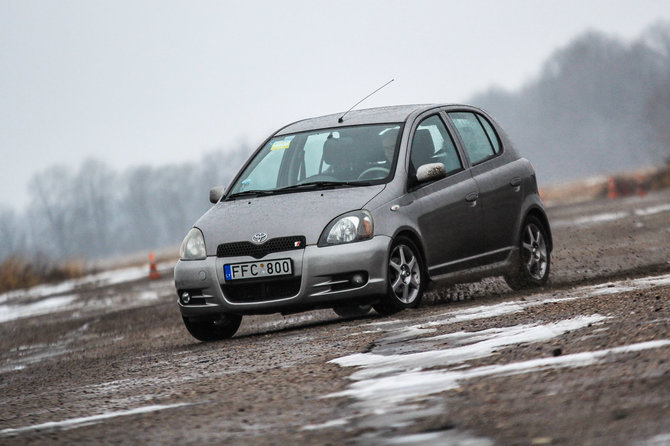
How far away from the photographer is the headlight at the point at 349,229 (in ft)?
30.2

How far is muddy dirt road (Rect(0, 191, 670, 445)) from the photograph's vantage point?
466 cm

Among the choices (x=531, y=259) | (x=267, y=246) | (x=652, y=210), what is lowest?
(x=652, y=210)

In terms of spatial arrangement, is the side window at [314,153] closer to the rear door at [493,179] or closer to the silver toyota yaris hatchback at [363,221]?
the silver toyota yaris hatchback at [363,221]

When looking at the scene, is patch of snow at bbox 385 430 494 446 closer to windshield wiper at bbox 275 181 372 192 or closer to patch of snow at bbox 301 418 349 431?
patch of snow at bbox 301 418 349 431

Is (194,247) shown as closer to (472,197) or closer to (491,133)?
(472,197)

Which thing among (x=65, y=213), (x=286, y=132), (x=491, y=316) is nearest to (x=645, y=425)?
(x=491, y=316)

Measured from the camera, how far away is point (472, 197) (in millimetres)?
10547

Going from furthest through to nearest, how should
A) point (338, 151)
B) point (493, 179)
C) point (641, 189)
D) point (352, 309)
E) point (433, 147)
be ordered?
1. point (641, 189)
2. point (493, 179)
3. point (433, 147)
4. point (338, 151)
5. point (352, 309)

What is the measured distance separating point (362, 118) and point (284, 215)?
1764mm

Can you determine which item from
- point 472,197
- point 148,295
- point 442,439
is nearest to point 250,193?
point 472,197

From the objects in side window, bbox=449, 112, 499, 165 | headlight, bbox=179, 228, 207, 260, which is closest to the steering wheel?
side window, bbox=449, 112, 499, 165

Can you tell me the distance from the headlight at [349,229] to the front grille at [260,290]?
1.41 feet

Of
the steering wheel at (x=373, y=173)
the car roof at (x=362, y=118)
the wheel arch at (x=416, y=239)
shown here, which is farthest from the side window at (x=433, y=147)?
the wheel arch at (x=416, y=239)

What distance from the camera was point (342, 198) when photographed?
31.2 feet
